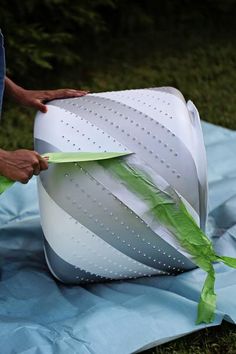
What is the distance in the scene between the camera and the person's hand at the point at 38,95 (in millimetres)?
2055

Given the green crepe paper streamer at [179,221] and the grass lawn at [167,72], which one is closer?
the green crepe paper streamer at [179,221]

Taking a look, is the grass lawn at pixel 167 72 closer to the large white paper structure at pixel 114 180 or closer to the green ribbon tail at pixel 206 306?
the large white paper structure at pixel 114 180

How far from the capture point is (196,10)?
14.3 ft

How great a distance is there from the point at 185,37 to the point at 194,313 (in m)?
2.63

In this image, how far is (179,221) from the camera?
1922 millimetres

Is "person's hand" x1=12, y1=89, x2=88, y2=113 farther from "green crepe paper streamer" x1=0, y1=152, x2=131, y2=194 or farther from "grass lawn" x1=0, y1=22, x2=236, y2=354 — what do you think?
"grass lawn" x1=0, y1=22, x2=236, y2=354

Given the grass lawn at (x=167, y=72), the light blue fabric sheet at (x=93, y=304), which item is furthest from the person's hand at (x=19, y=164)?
the grass lawn at (x=167, y=72)

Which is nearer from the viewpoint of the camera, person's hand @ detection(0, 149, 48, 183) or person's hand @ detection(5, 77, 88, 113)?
person's hand @ detection(0, 149, 48, 183)

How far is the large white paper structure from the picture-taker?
1887 mm

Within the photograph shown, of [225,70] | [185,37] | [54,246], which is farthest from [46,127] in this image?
[185,37]

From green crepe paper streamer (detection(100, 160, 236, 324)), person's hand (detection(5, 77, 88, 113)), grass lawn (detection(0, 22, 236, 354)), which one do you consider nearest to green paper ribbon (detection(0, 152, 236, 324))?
green crepe paper streamer (detection(100, 160, 236, 324))

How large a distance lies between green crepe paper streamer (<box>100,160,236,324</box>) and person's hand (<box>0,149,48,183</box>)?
0.63ft

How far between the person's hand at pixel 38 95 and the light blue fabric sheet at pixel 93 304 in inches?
17.9

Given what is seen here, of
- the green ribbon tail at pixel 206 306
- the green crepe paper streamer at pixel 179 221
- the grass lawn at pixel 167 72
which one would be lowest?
the grass lawn at pixel 167 72
